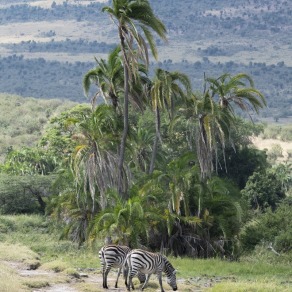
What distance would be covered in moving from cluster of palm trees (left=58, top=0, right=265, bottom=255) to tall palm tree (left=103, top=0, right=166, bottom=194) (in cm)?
4

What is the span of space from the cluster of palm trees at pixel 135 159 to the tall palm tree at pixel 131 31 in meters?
0.04

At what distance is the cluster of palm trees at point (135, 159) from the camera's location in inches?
1577

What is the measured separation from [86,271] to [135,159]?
1194 cm

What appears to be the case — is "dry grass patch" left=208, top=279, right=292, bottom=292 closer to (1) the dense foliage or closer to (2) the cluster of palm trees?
(1) the dense foliage

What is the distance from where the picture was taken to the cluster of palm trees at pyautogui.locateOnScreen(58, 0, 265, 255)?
131 feet

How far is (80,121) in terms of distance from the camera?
1594 inches

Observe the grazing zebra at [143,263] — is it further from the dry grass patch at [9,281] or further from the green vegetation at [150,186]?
the green vegetation at [150,186]

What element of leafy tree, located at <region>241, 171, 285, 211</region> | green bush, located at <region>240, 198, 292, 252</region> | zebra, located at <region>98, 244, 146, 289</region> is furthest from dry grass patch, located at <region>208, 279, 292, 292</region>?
leafy tree, located at <region>241, 171, 285, 211</region>

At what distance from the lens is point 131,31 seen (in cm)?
4056

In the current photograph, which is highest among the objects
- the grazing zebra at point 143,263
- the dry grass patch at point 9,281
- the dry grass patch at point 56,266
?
the grazing zebra at point 143,263

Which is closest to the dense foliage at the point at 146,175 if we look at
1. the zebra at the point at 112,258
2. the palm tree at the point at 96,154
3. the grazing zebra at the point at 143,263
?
the palm tree at the point at 96,154

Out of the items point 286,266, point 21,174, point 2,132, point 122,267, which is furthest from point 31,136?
point 122,267

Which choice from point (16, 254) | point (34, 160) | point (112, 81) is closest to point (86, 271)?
point (16, 254)

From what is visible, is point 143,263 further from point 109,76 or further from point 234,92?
point 234,92
